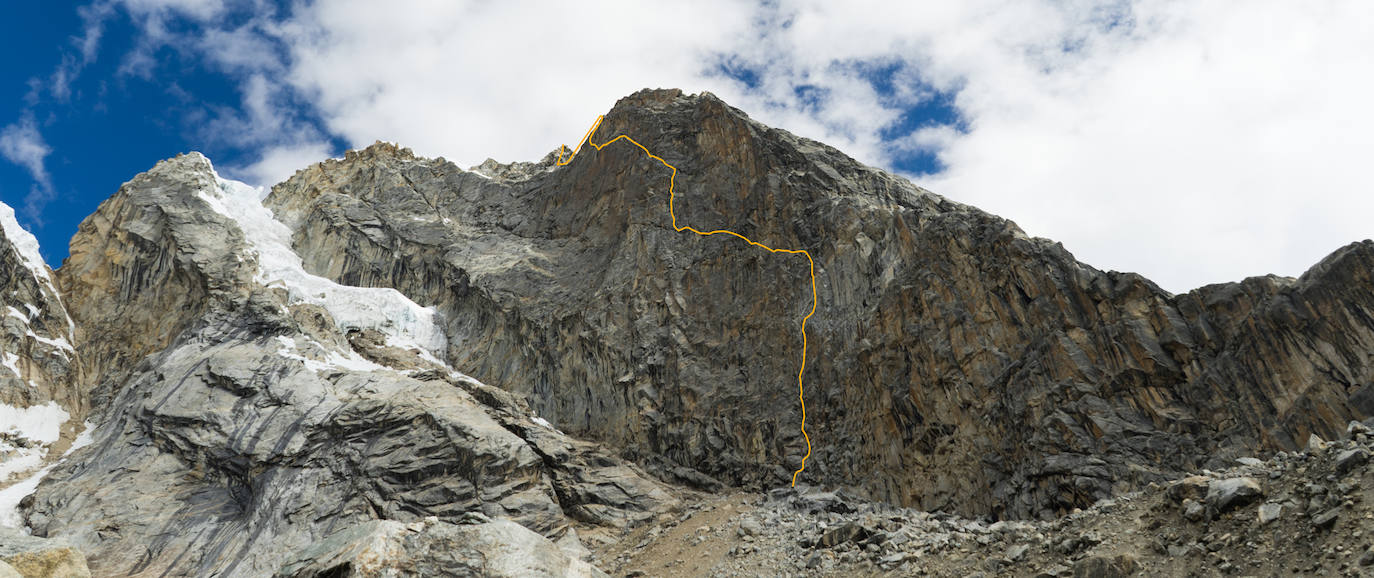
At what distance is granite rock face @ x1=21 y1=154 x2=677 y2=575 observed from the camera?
3825cm

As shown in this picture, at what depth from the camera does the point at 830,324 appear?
45.7m

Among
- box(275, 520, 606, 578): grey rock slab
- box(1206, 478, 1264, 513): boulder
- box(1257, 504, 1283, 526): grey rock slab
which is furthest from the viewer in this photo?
box(1206, 478, 1264, 513): boulder

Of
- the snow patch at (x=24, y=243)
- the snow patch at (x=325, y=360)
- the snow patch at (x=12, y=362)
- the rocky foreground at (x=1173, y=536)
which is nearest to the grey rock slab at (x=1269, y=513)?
the rocky foreground at (x=1173, y=536)

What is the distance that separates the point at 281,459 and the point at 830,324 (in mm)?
31786

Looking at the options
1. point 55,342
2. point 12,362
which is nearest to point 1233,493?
point 12,362

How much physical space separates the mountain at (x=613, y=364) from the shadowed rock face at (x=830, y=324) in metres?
0.16

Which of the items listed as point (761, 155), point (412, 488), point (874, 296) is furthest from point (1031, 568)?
point (761, 155)

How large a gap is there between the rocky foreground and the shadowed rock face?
221 inches

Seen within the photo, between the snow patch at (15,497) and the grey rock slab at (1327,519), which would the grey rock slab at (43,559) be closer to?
the grey rock slab at (1327,519)

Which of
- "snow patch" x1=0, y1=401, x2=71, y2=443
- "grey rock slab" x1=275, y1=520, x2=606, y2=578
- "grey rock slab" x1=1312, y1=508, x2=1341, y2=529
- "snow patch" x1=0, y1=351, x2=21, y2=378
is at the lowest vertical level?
"grey rock slab" x1=1312, y1=508, x2=1341, y2=529

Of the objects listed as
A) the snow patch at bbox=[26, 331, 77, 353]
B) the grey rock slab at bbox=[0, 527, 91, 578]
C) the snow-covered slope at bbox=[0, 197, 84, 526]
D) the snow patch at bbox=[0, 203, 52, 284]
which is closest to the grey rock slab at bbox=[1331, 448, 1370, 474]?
the grey rock slab at bbox=[0, 527, 91, 578]

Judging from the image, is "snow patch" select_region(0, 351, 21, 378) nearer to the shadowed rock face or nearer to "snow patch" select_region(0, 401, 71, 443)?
"snow patch" select_region(0, 401, 71, 443)

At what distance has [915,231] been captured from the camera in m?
42.8

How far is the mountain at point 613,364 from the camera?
1160 inches
